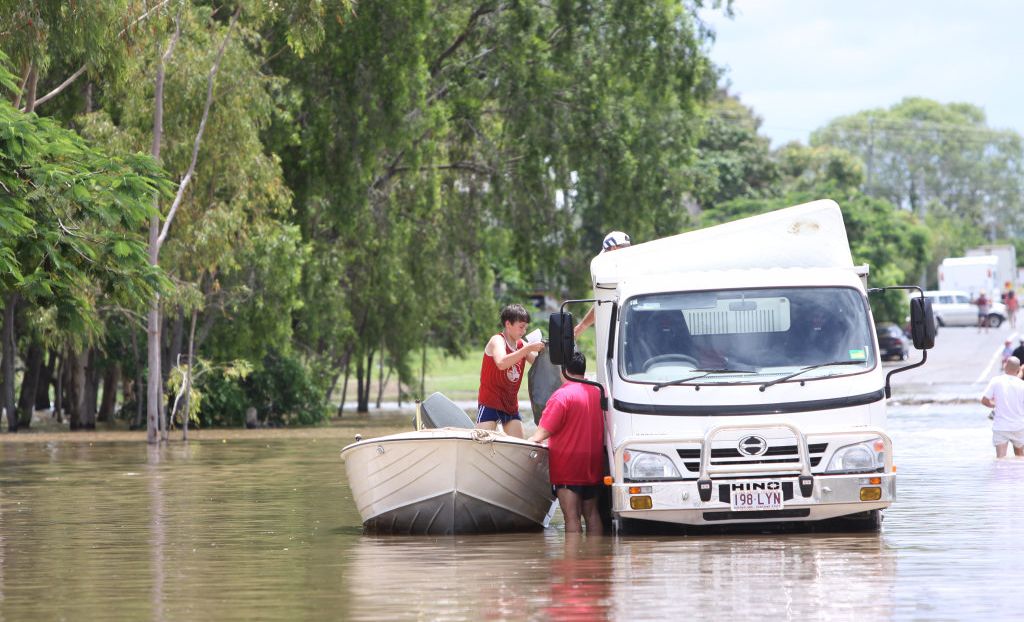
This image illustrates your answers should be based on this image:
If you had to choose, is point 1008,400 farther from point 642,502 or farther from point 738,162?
point 738,162

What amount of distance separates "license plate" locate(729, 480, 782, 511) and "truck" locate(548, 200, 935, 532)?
0.01 m

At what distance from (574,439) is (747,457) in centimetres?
165

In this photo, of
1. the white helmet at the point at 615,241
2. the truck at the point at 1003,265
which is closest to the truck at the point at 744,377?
the white helmet at the point at 615,241

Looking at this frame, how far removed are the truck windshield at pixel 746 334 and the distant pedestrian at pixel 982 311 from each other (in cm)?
7506

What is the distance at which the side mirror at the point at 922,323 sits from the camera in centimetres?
1373

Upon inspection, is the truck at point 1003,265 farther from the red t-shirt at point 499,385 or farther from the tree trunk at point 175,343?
the red t-shirt at point 499,385

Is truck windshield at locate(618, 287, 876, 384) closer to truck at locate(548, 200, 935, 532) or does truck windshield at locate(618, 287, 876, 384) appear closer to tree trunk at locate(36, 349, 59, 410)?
truck at locate(548, 200, 935, 532)

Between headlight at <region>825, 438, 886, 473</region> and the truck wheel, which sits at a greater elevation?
headlight at <region>825, 438, 886, 473</region>

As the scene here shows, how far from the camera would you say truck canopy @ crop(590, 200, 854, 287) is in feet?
47.8

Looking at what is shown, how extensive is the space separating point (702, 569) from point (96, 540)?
5.64 meters

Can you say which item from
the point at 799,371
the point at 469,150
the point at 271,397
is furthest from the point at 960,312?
the point at 799,371

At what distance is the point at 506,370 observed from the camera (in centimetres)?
1557

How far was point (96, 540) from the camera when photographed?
15.0 m

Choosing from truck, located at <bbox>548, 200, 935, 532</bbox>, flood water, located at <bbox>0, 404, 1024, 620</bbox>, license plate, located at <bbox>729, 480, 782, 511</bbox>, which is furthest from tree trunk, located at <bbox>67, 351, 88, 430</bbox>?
license plate, located at <bbox>729, 480, 782, 511</bbox>
